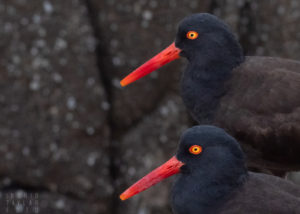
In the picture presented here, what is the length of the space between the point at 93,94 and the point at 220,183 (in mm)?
2517

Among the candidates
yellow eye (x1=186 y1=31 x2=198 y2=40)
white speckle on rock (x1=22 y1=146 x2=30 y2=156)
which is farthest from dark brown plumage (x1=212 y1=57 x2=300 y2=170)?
white speckle on rock (x1=22 y1=146 x2=30 y2=156)

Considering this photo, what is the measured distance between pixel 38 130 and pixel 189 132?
2449 millimetres

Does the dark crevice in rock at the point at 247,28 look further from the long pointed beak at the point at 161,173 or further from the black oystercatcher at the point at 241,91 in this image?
the long pointed beak at the point at 161,173

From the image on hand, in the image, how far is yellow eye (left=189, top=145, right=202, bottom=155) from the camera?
307 centimetres

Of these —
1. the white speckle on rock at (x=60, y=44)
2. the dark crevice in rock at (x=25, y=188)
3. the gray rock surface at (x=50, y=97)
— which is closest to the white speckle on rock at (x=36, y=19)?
the gray rock surface at (x=50, y=97)

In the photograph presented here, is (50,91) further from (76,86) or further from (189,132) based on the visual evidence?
(189,132)

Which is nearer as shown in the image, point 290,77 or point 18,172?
point 290,77

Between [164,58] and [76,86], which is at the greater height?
[76,86]

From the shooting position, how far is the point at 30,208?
17.6 feet

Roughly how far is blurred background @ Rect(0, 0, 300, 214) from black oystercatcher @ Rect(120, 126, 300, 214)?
7.65ft

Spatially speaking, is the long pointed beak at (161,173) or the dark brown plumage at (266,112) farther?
the dark brown plumage at (266,112)

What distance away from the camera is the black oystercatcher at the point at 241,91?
3.57 metres

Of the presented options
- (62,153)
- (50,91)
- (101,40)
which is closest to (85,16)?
(101,40)

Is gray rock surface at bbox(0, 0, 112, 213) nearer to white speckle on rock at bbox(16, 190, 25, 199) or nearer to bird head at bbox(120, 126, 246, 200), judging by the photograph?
white speckle on rock at bbox(16, 190, 25, 199)
